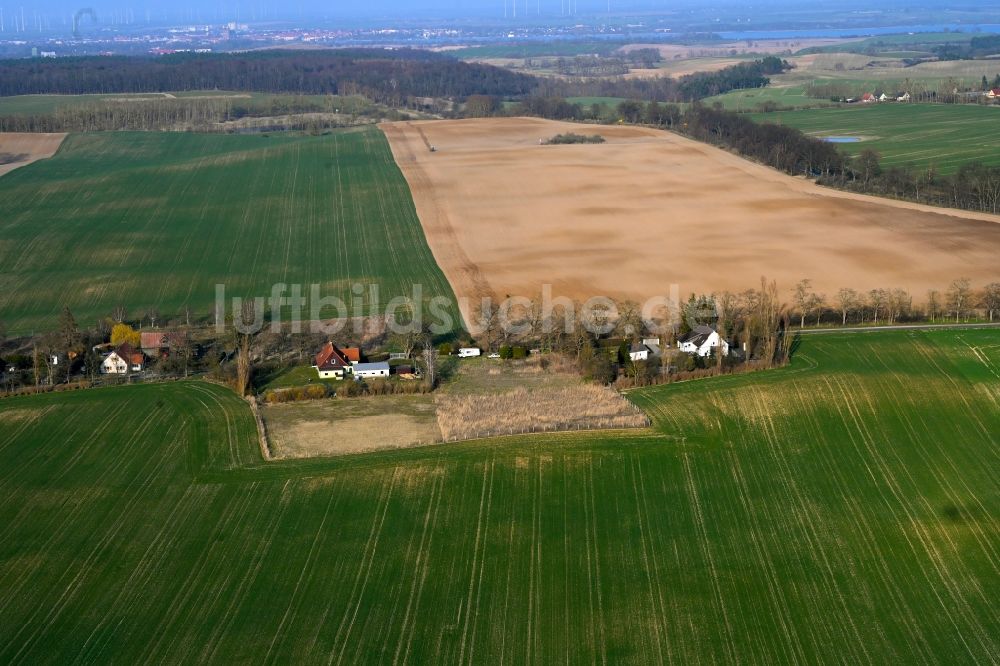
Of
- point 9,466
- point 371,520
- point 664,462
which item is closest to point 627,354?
point 664,462

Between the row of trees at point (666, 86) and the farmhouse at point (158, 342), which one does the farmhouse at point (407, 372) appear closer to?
the farmhouse at point (158, 342)

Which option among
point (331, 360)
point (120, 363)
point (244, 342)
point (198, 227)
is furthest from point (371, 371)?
point (198, 227)

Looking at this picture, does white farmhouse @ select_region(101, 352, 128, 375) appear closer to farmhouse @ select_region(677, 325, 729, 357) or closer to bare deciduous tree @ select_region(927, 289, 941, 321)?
farmhouse @ select_region(677, 325, 729, 357)

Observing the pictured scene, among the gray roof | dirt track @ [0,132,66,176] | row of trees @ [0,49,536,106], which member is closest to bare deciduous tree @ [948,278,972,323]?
the gray roof

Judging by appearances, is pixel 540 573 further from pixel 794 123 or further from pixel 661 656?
pixel 794 123

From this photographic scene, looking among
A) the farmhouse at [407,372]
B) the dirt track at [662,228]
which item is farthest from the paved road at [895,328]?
the farmhouse at [407,372]

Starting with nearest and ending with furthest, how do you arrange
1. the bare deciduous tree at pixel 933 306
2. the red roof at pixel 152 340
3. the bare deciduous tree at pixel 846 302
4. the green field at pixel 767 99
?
1. the red roof at pixel 152 340
2. the bare deciduous tree at pixel 846 302
3. the bare deciduous tree at pixel 933 306
4. the green field at pixel 767 99

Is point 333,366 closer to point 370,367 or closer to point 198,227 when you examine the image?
point 370,367
